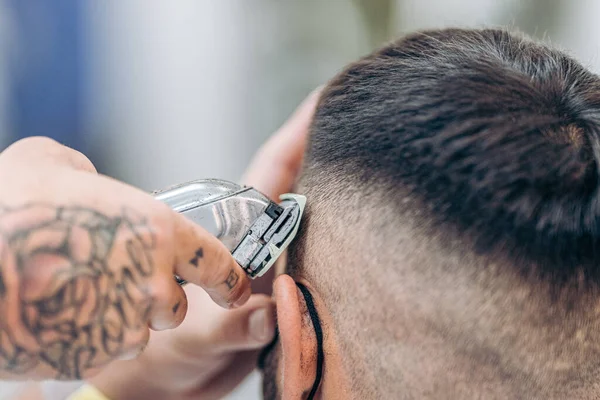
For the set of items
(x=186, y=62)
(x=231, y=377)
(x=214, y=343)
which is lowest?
(x=231, y=377)

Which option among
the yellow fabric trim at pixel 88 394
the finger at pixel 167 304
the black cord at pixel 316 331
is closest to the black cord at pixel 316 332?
the black cord at pixel 316 331

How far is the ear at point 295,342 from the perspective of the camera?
1.91 ft

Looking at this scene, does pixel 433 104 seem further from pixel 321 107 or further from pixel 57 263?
pixel 57 263

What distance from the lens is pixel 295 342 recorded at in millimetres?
580

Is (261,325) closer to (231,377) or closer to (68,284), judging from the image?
(231,377)

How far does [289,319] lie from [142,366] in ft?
1.34

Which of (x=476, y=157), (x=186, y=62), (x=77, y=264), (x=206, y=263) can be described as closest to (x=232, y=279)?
(x=206, y=263)

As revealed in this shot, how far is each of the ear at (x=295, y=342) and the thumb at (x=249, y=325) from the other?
0.18 meters

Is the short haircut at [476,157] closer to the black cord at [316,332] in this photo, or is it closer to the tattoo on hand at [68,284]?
the black cord at [316,332]

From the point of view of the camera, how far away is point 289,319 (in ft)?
1.91

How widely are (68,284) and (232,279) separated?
162 millimetres

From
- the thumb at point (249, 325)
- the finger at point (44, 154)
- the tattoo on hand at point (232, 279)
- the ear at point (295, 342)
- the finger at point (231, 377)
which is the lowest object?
the finger at point (231, 377)

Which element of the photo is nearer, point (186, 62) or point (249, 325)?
point (249, 325)

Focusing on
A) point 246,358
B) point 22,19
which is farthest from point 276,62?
point 246,358
